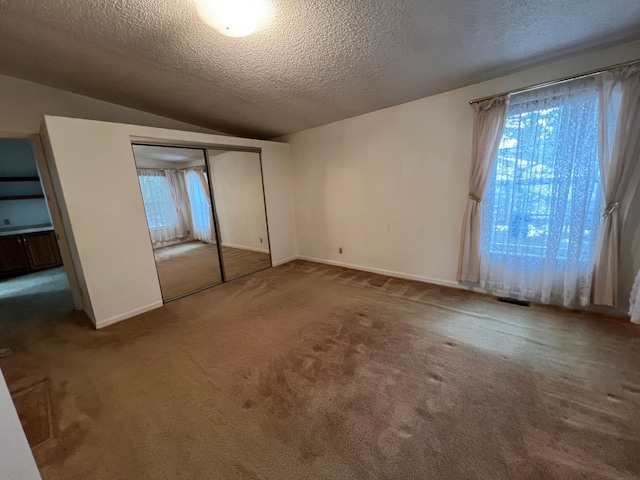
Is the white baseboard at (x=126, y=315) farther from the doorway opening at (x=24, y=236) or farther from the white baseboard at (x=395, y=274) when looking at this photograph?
the white baseboard at (x=395, y=274)

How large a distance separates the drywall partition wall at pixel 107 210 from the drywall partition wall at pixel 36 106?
3.37 feet

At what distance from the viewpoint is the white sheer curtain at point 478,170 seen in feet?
8.29

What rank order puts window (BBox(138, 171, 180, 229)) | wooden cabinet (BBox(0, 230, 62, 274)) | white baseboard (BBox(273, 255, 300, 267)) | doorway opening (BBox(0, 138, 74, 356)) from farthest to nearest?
1. wooden cabinet (BBox(0, 230, 62, 274))
2. white baseboard (BBox(273, 255, 300, 267))
3. doorway opening (BBox(0, 138, 74, 356))
4. window (BBox(138, 171, 180, 229))

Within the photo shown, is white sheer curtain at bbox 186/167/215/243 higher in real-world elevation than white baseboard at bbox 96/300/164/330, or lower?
higher

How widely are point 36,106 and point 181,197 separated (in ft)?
5.68

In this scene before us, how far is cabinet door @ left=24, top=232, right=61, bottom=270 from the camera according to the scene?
15.9 feet

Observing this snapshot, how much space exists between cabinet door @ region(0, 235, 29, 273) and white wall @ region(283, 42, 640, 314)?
18.0 feet

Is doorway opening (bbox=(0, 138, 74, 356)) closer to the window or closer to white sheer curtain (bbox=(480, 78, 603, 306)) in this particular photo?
the window

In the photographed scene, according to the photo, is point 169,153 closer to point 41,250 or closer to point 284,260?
point 284,260

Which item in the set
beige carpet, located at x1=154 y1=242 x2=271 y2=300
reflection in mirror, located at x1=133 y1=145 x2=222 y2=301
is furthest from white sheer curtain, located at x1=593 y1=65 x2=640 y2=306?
reflection in mirror, located at x1=133 y1=145 x2=222 y2=301

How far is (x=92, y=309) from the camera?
2.64 metres

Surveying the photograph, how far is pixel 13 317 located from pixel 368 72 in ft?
16.5

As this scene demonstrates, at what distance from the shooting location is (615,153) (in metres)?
2.05

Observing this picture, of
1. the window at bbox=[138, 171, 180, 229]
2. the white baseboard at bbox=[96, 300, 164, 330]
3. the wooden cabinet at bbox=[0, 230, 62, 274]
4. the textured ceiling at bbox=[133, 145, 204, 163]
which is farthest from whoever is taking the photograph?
the wooden cabinet at bbox=[0, 230, 62, 274]
